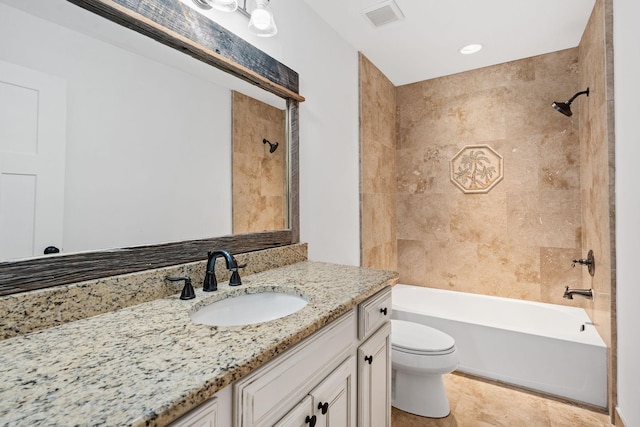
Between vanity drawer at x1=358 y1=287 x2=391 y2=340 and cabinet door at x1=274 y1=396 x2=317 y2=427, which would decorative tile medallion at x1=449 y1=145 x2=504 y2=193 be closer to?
vanity drawer at x1=358 y1=287 x2=391 y2=340

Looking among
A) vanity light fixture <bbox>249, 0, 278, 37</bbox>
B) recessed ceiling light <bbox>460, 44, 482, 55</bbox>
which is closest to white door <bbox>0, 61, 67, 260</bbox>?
vanity light fixture <bbox>249, 0, 278, 37</bbox>

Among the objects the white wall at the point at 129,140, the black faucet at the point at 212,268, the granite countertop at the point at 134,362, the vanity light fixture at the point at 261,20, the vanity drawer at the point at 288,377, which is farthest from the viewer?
the vanity light fixture at the point at 261,20

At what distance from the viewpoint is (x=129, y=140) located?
3.35 ft

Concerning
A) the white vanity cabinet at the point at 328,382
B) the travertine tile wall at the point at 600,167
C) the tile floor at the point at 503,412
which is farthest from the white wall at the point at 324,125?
the travertine tile wall at the point at 600,167

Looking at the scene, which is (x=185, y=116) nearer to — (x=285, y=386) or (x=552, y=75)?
(x=285, y=386)

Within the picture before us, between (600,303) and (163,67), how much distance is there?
2668 mm

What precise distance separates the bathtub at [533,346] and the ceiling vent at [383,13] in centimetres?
209

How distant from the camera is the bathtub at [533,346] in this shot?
1.86m

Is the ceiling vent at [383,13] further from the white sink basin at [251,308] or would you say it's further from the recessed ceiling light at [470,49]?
the white sink basin at [251,308]

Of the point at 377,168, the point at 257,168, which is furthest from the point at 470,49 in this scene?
the point at 257,168

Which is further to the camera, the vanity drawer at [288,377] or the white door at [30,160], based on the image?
the white door at [30,160]

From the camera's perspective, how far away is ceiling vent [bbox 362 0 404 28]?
1888mm

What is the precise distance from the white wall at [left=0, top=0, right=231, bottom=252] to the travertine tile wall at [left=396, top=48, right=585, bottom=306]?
89.2 inches

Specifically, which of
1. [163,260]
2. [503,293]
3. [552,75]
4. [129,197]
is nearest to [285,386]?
[163,260]
